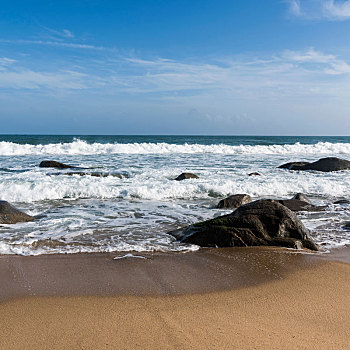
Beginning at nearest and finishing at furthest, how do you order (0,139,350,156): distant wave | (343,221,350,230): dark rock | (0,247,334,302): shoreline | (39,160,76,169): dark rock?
1. (0,247,334,302): shoreline
2. (343,221,350,230): dark rock
3. (39,160,76,169): dark rock
4. (0,139,350,156): distant wave

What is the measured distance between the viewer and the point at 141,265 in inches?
168

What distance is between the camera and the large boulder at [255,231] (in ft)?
16.7

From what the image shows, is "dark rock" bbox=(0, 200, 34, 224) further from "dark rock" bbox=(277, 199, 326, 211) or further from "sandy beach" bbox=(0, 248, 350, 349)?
"dark rock" bbox=(277, 199, 326, 211)

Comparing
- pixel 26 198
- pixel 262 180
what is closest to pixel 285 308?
pixel 26 198

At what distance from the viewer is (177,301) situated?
10.6 feet

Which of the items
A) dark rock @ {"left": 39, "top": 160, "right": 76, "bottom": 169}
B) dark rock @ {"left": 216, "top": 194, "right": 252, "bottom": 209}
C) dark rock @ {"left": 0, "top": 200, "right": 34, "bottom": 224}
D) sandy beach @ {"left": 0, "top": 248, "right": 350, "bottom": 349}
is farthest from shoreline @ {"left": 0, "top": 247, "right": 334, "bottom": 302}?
dark rock @ {"left": 39, "top": 160, "right": 76, "bottom": 169}

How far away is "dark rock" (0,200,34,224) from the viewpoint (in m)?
6.32

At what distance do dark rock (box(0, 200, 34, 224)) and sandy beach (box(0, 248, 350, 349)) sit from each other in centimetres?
203

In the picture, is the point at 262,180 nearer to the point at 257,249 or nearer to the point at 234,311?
the point at 257,249

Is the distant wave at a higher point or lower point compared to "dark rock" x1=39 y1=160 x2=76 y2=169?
higher

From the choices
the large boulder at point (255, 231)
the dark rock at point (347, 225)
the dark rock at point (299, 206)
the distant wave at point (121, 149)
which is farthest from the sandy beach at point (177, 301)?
the distant wave at point (121, 149)

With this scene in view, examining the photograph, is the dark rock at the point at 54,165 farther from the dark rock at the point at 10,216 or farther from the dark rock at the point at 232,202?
the dark rock at the point at 232,202

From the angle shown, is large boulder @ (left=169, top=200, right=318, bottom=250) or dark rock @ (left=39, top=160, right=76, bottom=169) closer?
large boulder @ (left=169, top=200, right=318, bottom=250)

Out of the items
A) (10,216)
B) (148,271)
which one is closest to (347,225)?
(148,271)
